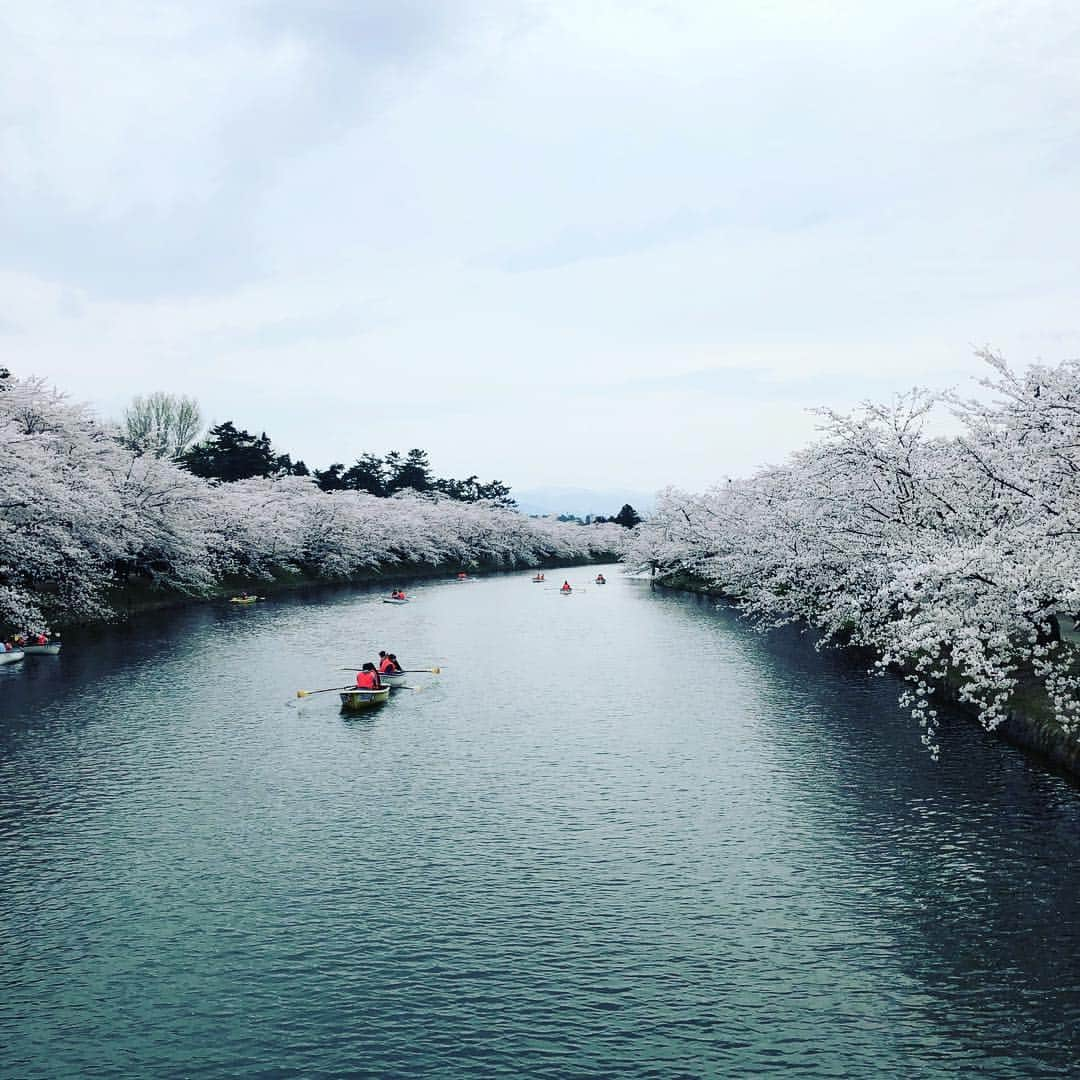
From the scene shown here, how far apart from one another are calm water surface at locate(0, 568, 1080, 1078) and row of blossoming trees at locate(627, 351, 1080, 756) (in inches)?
127

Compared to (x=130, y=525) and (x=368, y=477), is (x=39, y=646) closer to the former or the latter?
(x=130, y=525)

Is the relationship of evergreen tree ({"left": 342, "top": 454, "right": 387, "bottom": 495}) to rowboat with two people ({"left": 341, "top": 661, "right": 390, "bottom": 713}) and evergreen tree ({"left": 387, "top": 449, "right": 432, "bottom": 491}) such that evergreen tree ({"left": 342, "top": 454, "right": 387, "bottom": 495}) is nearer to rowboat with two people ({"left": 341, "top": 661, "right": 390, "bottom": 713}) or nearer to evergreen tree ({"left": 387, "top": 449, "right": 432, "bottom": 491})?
evergreen tree ({"left": 387, "top": 449, "right": 432, "bottom": 491})

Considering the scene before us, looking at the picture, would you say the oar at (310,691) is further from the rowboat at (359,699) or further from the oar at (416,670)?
the oar at (416,670)

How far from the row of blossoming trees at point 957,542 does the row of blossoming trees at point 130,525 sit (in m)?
36.4

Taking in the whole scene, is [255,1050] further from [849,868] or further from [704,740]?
[704,740]

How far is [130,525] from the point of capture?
2502 inches

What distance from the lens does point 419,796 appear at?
24547 mm

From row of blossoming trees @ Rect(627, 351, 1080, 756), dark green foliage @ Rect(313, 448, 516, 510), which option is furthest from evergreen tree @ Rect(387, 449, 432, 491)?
row of blossoming trees @ Rect(627, 351, 1080, 756)

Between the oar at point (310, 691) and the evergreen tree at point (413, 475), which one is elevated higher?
the evergreen tree at point (413, 475)

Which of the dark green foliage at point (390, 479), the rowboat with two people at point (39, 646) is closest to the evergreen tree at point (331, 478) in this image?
the dark green foliage at point (390, 479)

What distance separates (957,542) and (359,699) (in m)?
20.4

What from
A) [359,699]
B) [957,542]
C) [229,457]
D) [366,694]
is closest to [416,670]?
[366,694]

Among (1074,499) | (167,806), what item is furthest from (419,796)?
(1074,499)

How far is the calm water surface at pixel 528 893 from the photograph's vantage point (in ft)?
44.0
